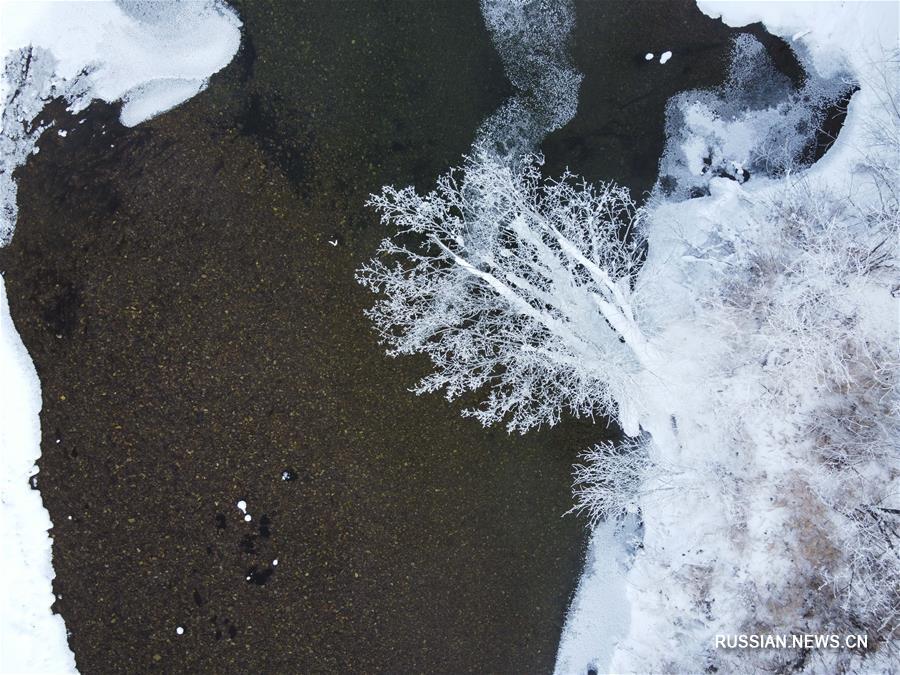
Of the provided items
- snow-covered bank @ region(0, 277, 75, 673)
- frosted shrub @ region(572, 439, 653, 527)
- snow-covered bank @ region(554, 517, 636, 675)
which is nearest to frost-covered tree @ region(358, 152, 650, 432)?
frosted shrub @ region(572, 439, 653, 527)

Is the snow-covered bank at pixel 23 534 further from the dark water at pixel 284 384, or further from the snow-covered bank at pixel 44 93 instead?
the dark water at pixel 284 384

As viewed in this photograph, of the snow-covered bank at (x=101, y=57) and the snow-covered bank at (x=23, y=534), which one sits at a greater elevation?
the snow-covered bank at (x=101, y=57)

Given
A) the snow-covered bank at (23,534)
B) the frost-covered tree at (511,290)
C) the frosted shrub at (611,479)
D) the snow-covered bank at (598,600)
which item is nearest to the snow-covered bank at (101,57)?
the snow-covered bank at (23,534)

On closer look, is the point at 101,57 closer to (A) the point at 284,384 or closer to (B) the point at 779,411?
(A) the point at 284,384

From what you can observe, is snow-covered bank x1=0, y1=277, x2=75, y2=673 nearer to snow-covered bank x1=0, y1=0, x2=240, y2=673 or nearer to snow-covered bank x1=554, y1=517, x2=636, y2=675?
snow-covered bank x1=0, y1=0, x2=240, y2=673

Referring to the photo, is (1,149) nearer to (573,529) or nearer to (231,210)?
(231,210)

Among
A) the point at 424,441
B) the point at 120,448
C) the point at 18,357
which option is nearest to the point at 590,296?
the point at 424,441
